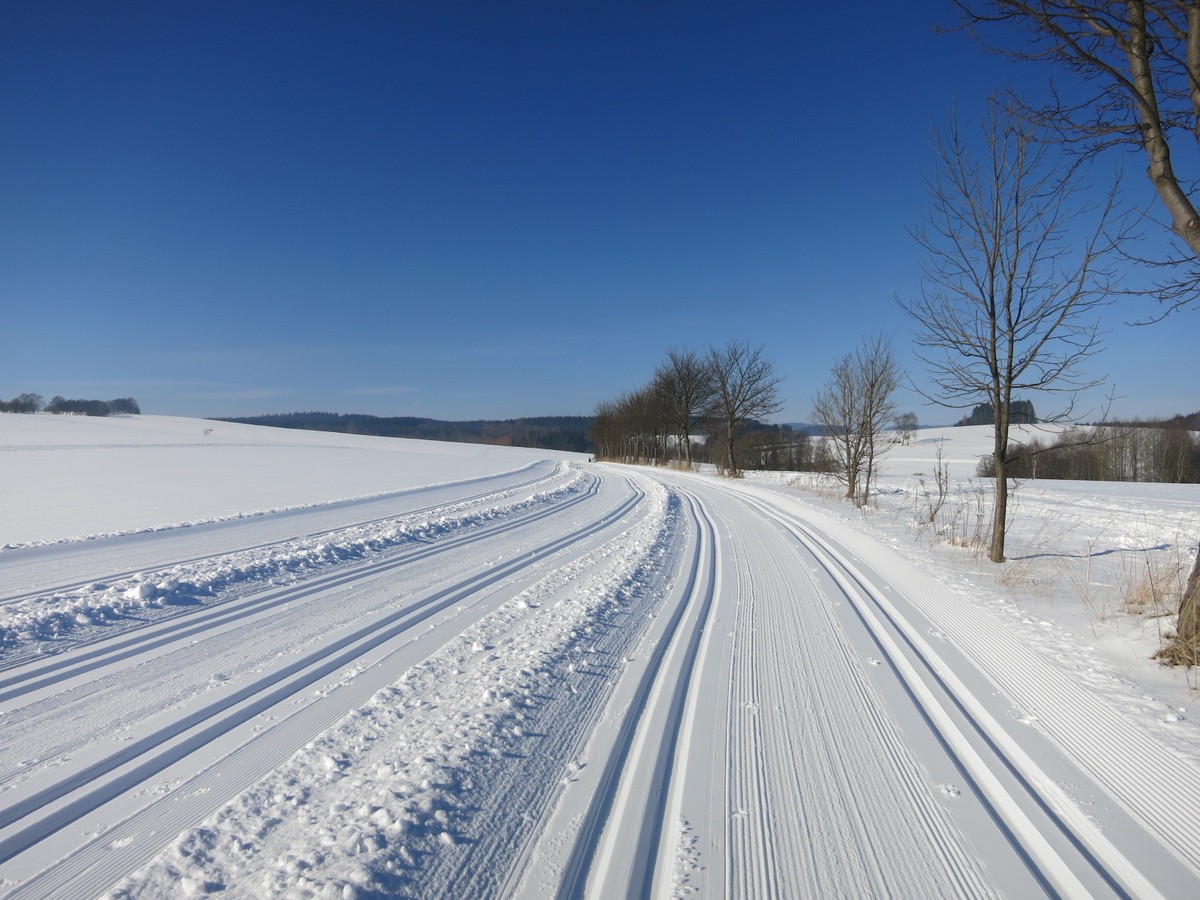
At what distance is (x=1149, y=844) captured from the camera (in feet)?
8.87

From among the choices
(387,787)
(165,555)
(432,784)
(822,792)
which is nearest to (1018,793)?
A: (822,792)

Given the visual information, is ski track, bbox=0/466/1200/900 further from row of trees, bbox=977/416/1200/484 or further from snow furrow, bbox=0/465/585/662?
row of trees, bbox=977/416/1200/484

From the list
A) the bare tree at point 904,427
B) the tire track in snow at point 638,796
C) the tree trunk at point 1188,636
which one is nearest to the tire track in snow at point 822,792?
the tire track in snow at point 638,796

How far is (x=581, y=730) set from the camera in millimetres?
3725

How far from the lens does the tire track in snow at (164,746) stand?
110 inches

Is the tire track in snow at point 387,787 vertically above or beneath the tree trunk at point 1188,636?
beneath

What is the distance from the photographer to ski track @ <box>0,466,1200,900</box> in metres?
2.54

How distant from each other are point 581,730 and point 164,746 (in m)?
2.38

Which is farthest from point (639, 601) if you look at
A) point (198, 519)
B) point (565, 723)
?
point (198, 519)

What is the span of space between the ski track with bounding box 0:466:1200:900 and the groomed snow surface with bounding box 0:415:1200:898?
2 cm

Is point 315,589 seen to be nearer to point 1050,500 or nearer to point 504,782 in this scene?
point 504,782

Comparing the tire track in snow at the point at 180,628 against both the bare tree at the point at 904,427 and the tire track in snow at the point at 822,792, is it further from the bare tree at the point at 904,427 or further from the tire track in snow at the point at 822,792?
the bare tree at the point at 904,427

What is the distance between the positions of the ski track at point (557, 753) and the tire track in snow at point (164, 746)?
2 cm

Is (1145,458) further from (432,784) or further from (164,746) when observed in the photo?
(164,746)
